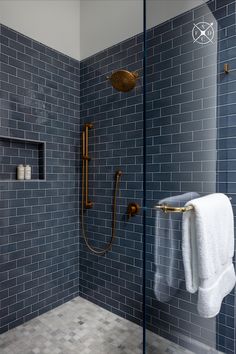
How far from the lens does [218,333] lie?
135 centimetres

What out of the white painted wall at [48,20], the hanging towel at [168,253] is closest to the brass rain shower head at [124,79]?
the white painted wall at [48,20]

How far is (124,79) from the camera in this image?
6.19 ft

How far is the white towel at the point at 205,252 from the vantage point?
3.52 feet

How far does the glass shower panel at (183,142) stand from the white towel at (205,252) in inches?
1.8

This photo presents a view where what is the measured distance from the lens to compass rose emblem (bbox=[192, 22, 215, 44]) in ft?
4.31

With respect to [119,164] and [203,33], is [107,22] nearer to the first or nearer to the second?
[203,33]

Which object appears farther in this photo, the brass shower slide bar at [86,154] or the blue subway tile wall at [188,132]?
the brass shower slide bar at [86,154]

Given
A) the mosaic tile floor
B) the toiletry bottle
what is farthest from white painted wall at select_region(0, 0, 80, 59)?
the mosaic tile floor

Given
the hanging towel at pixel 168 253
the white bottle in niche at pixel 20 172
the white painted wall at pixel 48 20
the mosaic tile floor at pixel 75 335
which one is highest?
the white painted wall at pixel 48 20

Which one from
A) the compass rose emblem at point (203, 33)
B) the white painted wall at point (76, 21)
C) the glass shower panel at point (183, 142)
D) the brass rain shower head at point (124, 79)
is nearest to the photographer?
the glass shower panel at point (183, 142)

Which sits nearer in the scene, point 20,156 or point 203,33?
point 203,33

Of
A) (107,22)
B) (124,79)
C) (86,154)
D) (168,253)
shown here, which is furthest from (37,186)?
(107,22)

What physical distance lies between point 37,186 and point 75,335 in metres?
1.26

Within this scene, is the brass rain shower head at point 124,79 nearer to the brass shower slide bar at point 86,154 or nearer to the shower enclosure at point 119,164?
the shower enclosure at point 119,164
